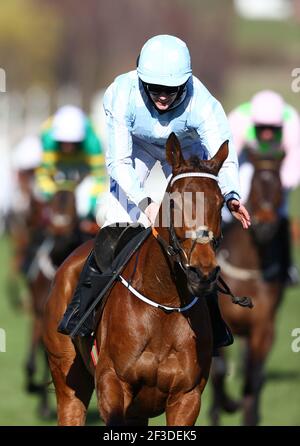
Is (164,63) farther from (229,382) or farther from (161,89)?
(229,382)

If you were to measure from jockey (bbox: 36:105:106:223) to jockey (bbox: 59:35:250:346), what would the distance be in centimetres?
373

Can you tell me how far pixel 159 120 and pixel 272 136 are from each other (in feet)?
13.2

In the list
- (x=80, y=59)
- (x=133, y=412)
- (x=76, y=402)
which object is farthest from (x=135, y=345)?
(x=80, y=59)

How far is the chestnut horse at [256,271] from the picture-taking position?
852 cm

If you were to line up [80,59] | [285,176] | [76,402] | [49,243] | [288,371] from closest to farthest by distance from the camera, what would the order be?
[76,402]
[285,176]
[49,243]
[288,371]
[80,59]

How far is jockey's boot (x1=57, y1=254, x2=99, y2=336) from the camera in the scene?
215 inches

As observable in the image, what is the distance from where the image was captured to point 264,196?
28.6ft

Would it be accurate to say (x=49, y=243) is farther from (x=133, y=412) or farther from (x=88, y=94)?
(x=88, y=94)

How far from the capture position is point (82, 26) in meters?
59.2

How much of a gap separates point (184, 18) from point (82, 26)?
281 inches

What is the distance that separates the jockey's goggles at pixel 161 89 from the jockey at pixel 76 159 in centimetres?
410

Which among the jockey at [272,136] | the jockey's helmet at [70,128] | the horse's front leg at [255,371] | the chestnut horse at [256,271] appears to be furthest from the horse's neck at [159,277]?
the jockey's helmet at [70,128]

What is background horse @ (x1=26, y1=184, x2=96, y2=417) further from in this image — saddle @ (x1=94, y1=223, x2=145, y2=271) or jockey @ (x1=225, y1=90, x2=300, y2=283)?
saddle @ (x1=94, y1=223, x2=145, y2=271)

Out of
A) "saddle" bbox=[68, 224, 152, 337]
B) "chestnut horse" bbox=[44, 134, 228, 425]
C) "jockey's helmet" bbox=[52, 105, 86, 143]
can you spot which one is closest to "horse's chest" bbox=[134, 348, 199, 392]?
"chestnut horse" bbox=[44, 134, 228, 425]
